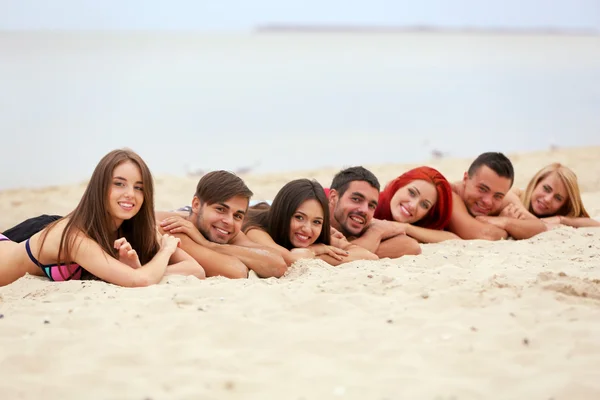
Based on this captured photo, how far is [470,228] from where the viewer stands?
270 inches

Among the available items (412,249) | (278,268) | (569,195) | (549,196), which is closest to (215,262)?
(278,268)

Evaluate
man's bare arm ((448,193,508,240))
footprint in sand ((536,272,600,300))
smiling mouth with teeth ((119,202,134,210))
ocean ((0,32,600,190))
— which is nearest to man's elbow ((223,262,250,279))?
smiling mouth with teeth ((119,202,134,210))

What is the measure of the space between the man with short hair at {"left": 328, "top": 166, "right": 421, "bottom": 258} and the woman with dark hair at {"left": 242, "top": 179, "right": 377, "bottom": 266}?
1.04ft

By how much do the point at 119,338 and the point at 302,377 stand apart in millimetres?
873

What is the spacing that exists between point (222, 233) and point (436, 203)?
212 centimetres

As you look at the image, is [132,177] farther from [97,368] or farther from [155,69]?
[155,69]

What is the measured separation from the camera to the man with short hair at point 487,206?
685cm

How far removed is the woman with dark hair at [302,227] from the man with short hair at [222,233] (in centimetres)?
24

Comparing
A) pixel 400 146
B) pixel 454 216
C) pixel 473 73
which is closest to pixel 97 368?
pixel 454 216

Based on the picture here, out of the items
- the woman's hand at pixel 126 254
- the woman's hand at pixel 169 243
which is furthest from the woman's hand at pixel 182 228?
the woman's hand at pixel 126 254

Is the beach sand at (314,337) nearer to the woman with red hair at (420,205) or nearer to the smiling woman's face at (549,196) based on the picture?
the woman with red hair at (420,205)

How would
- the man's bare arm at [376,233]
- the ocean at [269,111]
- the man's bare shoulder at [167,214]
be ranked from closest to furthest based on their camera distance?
the man's bare shoulder at [167,214] < the man's bare arm at [376,233] < the ocean at [269,111]

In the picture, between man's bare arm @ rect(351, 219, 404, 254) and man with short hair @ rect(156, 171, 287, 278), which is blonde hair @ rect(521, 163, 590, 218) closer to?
man's bare arm @ rect(351, 219, 404, 254)

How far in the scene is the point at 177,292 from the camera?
14.0 ft
